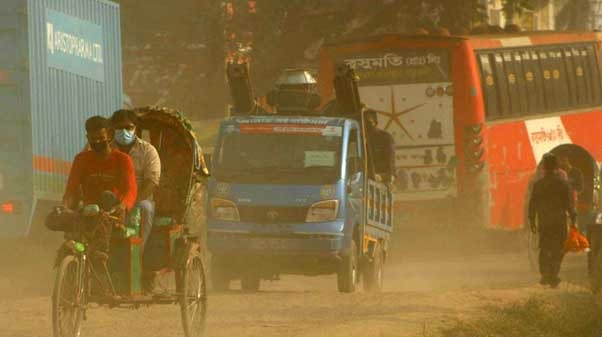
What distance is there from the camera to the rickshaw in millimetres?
13016

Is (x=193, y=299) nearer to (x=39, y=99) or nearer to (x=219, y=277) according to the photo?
(x=219, y=277)

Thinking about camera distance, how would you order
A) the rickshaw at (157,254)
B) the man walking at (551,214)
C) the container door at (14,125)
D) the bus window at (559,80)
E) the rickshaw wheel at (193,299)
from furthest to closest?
the bus window at (559,80) → the man walking at (551,214) → the container door at (14,125) → the rickshaw wheel at (193,299) → the rickshaw at (157,254)

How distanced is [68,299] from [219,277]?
7.66m

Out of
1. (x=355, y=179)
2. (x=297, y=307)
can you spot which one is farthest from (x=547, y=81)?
(x=297, y=307)

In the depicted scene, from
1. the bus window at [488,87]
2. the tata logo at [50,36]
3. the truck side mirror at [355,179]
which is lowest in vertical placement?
the truck side mirror at [355,179]

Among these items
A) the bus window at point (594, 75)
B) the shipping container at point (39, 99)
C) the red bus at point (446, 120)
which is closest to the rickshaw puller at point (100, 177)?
the shipping container at point (39, 99)

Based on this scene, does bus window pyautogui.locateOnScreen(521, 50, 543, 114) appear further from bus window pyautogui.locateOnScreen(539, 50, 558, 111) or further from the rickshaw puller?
the rickshaw puller

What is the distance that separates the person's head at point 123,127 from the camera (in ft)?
47.0

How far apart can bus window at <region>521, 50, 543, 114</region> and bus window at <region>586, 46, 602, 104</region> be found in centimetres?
189

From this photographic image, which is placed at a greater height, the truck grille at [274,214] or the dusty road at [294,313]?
the truck grille at [274,214]

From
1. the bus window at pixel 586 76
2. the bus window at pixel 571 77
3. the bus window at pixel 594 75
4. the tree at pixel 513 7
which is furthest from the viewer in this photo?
the tree at pixel 513 7

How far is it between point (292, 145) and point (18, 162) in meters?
3.11

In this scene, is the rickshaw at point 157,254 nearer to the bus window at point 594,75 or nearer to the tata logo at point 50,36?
the tata logo at point 50,36

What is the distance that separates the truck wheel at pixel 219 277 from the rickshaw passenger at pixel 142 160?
6.16 metres
